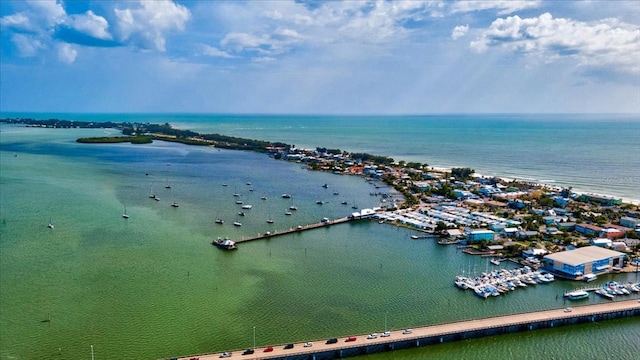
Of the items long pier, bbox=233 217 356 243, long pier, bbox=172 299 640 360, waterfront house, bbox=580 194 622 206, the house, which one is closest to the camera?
long pier, bbox=172 299 640 360

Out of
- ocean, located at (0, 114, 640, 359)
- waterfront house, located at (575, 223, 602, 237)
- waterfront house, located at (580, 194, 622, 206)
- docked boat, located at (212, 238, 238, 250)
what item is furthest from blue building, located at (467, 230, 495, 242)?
waterfront house, located at (580, 194, 622, 206)

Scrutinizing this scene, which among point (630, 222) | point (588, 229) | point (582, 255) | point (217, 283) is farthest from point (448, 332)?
point (630, 222)

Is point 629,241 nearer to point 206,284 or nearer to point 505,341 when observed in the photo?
point 505,341

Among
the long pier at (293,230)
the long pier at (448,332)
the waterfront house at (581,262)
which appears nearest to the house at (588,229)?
Answer: the waterfront house at (581,262)

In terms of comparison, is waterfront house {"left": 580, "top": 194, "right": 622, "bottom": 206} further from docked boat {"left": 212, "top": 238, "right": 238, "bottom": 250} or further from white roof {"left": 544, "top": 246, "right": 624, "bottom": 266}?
docked boat {"left": 212, "top": 238, "right": 238, "bottom": 250}

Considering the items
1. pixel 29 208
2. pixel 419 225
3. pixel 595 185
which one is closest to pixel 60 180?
pixel 29 208
